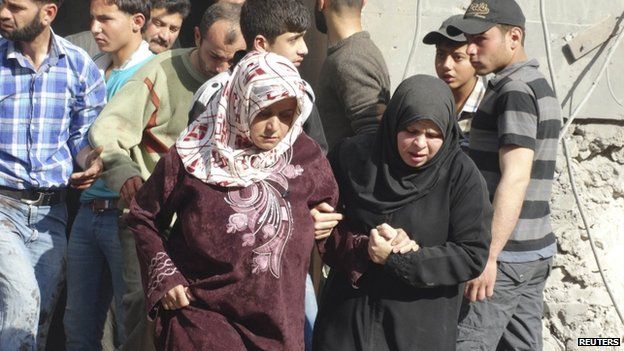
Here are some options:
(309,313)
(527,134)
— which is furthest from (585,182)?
(309,313)

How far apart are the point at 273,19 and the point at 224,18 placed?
34cm

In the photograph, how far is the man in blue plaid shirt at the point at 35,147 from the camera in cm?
477

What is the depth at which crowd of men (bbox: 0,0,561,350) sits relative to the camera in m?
4.65

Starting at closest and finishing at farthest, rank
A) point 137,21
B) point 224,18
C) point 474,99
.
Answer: point 224,18
point 474,99
point 137,21

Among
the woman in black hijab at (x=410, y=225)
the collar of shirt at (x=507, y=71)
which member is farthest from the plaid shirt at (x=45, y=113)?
the collar of shirt at (x=507, y=71)

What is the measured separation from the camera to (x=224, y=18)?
16.1 feet

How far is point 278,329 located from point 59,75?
182cm

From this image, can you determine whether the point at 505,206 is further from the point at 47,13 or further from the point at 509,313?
the point at 47,13

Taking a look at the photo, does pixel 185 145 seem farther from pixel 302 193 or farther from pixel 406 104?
pixel 406 104

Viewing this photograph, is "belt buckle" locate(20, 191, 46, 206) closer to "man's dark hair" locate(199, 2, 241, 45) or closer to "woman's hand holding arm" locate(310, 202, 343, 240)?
"man's dark hair" locate(199, 2, 241, 45)

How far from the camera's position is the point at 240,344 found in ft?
12.6

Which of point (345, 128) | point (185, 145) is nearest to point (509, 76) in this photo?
point (345, 128)

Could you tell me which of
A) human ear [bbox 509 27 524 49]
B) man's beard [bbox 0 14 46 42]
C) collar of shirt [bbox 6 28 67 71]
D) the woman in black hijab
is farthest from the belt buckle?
human ear [bbox 509 27 524 49]

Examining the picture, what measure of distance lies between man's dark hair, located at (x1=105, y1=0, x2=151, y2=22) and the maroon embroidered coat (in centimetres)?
190
